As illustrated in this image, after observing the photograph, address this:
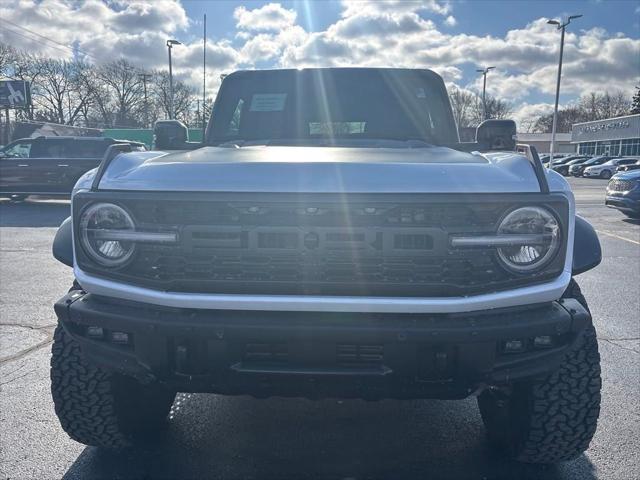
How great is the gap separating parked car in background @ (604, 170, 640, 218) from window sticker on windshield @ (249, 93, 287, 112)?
35.3 feet

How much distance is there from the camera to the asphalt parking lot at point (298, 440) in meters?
2.60

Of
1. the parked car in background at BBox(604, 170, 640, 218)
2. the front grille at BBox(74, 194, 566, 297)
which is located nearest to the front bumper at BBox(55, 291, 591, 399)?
the front grille at BBox(74, 194, 566, 297)

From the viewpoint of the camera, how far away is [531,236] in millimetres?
2084

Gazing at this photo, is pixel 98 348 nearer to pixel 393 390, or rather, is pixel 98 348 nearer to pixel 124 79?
pixel 393 390

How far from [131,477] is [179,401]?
83 cm

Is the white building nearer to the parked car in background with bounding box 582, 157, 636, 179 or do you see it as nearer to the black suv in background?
the parked car in background with bounding box 582, 157, 636, 179

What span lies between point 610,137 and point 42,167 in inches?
2243

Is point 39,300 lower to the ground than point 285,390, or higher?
lower

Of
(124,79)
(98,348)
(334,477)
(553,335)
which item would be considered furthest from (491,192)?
(124,79)

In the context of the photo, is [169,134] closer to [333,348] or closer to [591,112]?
[333,348]

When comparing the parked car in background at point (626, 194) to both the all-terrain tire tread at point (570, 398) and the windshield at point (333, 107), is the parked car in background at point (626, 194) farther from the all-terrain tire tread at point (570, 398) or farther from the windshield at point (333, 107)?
the all-terrain tire tread at point (570, 398)


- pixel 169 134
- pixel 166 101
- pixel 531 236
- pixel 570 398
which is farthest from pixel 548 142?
pixel 531 236

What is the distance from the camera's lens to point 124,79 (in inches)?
2381

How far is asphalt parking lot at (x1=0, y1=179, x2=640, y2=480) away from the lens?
260 cm
